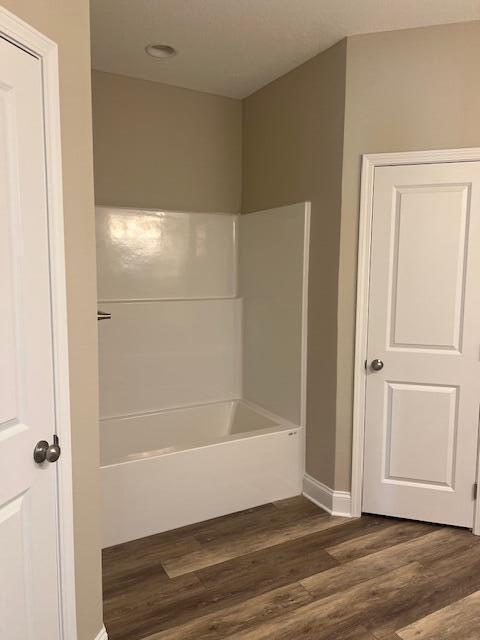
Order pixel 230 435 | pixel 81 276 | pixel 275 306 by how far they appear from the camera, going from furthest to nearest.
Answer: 1. pixel 275 306
2. pixel 230 435
3. pixel 81 276

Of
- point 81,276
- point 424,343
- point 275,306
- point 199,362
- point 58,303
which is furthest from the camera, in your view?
point 199,362

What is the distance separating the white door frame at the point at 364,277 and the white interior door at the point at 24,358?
1725mm

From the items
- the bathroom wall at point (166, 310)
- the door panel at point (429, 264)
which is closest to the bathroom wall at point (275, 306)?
the bathroom wall at point (166, 310)

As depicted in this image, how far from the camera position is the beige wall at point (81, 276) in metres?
1.45

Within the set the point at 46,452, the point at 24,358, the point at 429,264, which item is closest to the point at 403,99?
the point at 429,264

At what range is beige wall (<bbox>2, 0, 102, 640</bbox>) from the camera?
1.45m

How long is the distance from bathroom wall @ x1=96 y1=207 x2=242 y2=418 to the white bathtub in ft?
0.55

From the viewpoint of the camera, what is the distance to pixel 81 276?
155 centimetres

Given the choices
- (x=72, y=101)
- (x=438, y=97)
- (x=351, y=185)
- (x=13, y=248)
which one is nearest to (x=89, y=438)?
(x=13, y=248)

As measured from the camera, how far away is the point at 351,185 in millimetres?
2578

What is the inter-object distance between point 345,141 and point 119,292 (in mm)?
1675

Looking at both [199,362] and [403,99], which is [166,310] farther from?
[403,99]

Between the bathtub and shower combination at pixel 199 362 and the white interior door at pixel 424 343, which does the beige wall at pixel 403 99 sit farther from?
the bathtub and shower combination at pixel 199 362

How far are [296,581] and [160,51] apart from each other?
2902 mm
